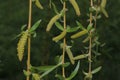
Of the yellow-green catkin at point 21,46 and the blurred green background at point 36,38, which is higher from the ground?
the yellow-green catkin at point 21,46

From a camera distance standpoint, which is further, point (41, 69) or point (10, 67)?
point (10, 67)

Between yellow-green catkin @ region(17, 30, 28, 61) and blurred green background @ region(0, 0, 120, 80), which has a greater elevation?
yellow-green catkin @ region(17, 30, 28, 61)

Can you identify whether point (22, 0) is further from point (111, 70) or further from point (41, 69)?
point (41, 69)

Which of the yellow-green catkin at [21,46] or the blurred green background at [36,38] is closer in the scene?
the yellow-green catkin at [21,46]

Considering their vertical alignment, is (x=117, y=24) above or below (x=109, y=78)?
above

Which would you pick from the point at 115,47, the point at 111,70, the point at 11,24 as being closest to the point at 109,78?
the point at 111,70

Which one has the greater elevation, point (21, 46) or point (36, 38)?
point (21, 46)

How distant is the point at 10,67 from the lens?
9.19 feet

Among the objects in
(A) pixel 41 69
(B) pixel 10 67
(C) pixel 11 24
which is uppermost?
(A) pixel 41 69

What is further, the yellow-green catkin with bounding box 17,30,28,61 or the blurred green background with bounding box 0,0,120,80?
the blurred green background with bounding box 0,0,120,80

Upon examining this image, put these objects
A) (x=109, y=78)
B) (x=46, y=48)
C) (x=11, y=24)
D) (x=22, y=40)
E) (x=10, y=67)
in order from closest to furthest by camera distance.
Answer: (x=22, y=40) < (x=46, y=48) < (x=109, y=78) < (x=10, y=67) < (x=11, y=24)

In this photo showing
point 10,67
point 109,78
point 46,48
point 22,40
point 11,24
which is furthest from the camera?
point 11,24

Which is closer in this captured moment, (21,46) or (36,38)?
(21,46)

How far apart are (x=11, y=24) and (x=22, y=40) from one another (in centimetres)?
226
